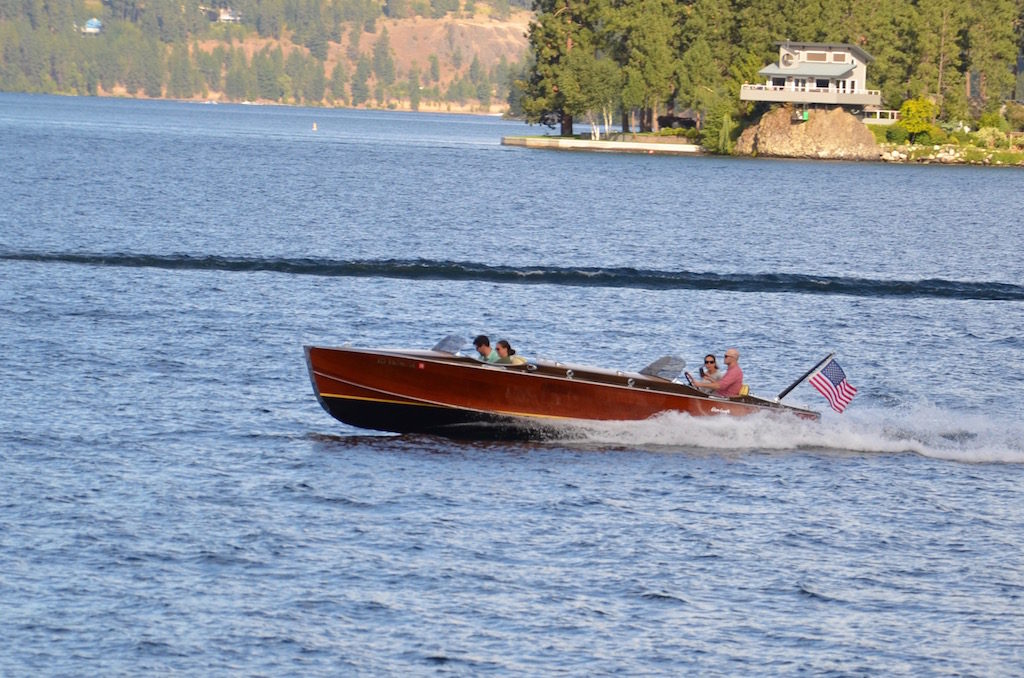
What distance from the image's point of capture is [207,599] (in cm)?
2089

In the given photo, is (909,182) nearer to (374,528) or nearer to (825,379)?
(825,379)

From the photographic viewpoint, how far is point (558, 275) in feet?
191

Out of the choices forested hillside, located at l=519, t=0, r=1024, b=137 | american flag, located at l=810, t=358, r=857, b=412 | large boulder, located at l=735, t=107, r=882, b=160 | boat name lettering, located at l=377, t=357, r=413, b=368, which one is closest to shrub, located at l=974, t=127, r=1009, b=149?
forested hillside, located at l=519, t=0, r=1024, b=137

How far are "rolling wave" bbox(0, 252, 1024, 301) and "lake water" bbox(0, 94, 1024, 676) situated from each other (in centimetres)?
24

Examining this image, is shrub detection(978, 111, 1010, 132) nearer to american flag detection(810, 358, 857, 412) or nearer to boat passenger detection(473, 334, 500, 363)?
american flag detection(810, 358, 857, 412)

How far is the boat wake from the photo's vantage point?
30.6 metres

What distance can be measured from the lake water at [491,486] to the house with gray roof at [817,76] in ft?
318

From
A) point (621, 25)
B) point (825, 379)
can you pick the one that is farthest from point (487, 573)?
point (621, 25)

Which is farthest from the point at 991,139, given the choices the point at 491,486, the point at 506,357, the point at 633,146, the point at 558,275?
the point at 491,486

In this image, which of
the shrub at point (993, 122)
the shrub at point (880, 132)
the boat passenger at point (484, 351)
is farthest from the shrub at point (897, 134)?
the boat passenger at point (484, 351)

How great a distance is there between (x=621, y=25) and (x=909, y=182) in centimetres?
4537

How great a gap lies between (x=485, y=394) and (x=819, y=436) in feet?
22.3

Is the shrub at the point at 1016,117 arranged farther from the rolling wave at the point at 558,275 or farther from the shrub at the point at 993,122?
the rolling wave at the point at 558,275

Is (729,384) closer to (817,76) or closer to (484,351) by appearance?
(484,351)
